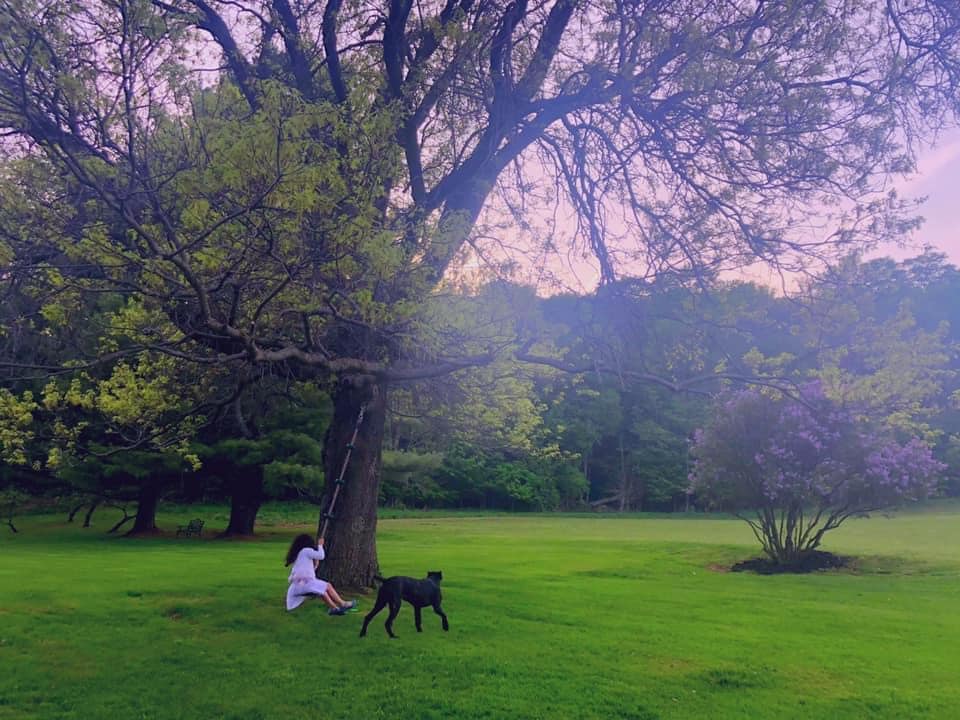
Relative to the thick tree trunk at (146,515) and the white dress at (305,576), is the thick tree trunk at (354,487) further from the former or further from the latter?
the thick tree trunk at (146,515)

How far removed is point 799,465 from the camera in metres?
20.9

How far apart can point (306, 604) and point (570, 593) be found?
5285mm

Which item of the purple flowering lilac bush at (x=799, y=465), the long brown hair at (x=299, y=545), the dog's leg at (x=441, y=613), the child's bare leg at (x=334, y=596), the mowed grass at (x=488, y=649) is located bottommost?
the mowed grass at (x=488, y=649)

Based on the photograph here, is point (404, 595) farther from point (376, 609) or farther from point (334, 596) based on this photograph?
point (334, 596)

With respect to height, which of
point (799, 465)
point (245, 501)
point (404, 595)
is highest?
point (799, 465)

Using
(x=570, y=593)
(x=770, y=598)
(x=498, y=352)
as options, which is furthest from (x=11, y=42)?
(x=770, y=598)

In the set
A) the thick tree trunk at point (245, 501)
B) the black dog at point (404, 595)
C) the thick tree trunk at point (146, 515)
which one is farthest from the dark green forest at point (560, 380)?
the black dog at point (404, 595)

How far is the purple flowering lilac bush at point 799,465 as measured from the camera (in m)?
20.4

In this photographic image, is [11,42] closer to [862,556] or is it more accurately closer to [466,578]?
[466,578]

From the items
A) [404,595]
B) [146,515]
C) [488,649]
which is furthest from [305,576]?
[146,515]

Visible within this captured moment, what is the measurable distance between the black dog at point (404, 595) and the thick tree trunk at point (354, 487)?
78.4 inches

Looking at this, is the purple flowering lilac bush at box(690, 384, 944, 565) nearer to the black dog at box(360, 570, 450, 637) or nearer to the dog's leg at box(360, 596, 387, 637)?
the black dog at box(360, 570, 450, 637)

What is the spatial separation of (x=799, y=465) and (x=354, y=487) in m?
13.6

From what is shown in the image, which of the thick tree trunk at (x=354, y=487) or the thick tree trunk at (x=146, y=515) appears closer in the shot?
the thick tree trunk at (x=354, y=487)
